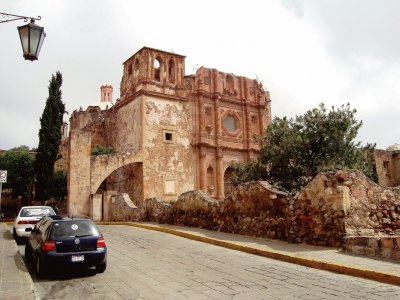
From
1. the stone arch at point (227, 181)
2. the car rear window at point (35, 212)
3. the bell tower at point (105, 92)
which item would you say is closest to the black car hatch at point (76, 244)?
the car rear window at point (35, 212)

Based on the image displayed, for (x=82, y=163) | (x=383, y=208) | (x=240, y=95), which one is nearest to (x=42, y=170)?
(x=82, y=163)

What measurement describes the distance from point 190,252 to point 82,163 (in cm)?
1696

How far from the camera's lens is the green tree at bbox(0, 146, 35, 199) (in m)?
30.5

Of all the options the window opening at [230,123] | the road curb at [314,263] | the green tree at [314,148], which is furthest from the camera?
the window opening at [230,123]

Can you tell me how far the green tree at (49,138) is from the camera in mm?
28391

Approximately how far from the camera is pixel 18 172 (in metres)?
30.8

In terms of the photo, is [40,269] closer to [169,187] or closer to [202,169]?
[169,187]

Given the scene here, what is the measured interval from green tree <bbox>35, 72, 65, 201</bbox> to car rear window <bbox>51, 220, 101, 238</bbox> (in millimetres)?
21682

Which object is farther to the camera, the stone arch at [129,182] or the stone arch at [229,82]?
the stone arch at [229,82]

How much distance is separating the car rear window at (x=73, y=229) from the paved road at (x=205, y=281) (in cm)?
81

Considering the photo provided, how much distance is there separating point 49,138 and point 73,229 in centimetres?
2312

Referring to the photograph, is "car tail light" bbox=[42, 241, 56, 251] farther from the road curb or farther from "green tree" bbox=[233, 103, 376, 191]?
"green tree" bbox=[233, 103, 376, 191]

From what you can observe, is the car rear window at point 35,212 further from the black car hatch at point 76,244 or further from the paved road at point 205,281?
the black car hatch at point 76,244

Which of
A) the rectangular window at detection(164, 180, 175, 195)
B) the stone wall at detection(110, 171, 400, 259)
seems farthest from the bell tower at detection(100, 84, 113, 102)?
the stone wall at detection(110, 171, 400, 259)
